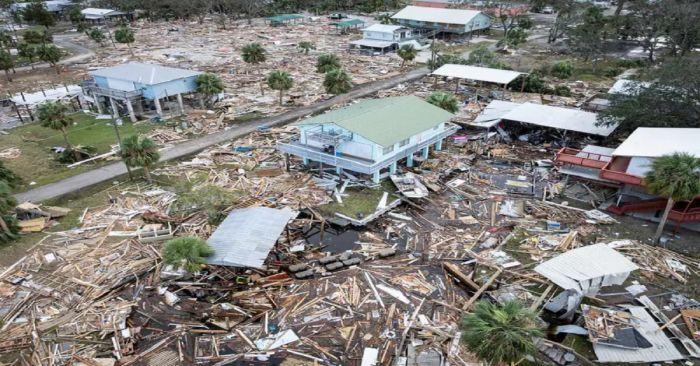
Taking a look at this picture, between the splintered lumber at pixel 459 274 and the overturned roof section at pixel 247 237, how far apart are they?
1088cm

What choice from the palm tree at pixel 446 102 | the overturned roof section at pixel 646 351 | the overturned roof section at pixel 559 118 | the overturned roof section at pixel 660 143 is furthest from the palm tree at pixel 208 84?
the overturned roof section at pixel 646 351

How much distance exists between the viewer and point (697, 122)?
3703cm

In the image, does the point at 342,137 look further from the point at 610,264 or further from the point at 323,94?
the point at 323,94

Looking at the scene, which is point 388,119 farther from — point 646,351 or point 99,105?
point 99,105

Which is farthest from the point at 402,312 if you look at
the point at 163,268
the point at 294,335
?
the point at 163,268

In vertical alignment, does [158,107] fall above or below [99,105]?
above

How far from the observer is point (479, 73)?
2335 inches

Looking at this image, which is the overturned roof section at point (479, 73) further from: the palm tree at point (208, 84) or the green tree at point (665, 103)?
the palm tree at point (208, 84)

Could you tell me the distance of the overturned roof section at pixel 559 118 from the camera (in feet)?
138

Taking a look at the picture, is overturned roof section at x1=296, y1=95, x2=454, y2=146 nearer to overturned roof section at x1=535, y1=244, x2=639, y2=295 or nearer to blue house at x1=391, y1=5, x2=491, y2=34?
overturned roof section at x1=535, y1=244, x2=639, y2=295

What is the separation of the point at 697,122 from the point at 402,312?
32.5 metres

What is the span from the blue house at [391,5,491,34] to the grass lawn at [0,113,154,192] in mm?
71723

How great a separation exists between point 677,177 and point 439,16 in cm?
8451

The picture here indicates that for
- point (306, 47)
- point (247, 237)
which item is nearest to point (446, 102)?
point (247, 237)
